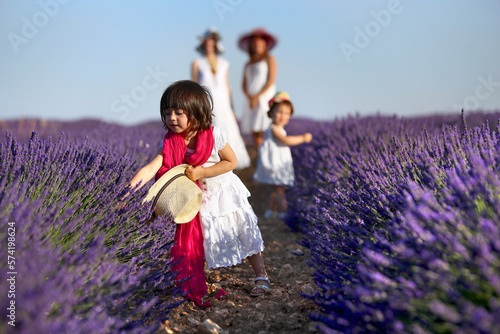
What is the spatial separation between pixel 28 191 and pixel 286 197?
3220 millimetres

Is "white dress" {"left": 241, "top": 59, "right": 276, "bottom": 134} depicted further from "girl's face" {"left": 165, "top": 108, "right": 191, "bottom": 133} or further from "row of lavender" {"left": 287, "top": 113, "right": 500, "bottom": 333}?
"row of lavender" {"left": 287, "top": 113, "right": 500, "bottom": 333}

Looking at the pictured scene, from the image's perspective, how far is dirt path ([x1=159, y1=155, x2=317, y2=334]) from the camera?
78.1 inches

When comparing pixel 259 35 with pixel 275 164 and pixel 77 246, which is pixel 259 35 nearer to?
pixel 275 164

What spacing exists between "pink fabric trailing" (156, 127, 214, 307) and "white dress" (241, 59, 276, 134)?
13.0ft

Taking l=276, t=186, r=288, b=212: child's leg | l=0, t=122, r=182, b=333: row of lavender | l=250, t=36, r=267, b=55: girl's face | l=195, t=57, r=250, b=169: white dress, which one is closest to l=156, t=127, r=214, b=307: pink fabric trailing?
l=0, t=122, r=182, b=333: row of lavender

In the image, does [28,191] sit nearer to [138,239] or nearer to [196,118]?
[138,239]

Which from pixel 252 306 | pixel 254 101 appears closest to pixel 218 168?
pixel 252 306

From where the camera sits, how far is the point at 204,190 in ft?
8.20

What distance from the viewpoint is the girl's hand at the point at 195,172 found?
92.0 inches

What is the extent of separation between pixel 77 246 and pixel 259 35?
18.1ft

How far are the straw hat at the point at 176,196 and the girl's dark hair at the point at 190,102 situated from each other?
327 millimetres

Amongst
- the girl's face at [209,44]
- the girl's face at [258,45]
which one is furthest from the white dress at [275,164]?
the girl's face at [209,44]

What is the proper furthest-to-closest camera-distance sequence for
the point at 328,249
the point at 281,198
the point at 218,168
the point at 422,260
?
1. the point at 281,198
2. the point at 218,168
3. the point at 328,249
4. the point at 422,260

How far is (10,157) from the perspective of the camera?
2023 millimetres
